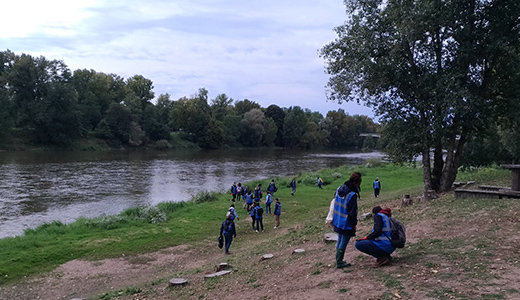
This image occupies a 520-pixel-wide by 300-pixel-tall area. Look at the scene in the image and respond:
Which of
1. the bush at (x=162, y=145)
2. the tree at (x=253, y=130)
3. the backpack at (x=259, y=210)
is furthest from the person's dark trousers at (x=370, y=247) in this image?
the tree at (x=253, y=130)

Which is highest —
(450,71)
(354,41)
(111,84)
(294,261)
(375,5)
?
(111,84)

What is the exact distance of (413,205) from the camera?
17.8 meters

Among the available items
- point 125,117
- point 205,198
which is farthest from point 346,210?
point 125,117

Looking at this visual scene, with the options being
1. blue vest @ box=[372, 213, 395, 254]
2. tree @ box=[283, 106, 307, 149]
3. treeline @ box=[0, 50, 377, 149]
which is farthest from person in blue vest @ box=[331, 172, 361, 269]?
tree @ box=[283, 106, 307, 149]

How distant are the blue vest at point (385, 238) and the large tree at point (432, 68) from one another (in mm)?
10879

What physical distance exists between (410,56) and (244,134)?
10232cm

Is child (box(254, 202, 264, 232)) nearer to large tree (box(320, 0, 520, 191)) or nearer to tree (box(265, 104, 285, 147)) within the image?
large tree (box(320, 0, 520, 191))

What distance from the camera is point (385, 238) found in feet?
26.0

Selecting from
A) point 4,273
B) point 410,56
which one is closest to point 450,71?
point 410,56

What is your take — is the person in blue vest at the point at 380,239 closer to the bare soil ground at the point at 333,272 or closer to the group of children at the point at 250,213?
the bare soil ground at the point at 333,272

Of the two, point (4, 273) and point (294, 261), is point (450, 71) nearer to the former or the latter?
point (294, 261)

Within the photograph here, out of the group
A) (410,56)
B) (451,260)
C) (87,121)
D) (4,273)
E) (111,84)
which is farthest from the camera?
(111,84)

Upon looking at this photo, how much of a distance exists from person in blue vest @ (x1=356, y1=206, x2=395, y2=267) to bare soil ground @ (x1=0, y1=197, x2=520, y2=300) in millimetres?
332

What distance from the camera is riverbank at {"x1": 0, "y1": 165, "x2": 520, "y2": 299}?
23.5ft
